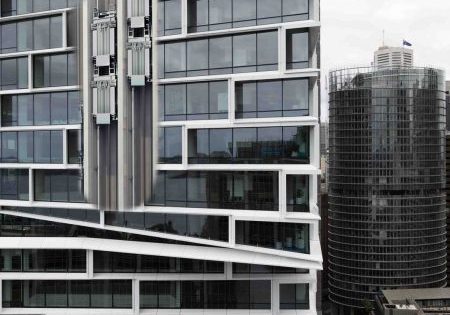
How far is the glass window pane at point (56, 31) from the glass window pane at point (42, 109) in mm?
3143

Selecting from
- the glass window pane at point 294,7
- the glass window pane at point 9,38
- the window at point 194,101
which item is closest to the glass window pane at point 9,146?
the glass window pane at point 9,38

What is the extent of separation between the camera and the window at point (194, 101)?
1192 inches

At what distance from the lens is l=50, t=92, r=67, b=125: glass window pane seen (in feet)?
108

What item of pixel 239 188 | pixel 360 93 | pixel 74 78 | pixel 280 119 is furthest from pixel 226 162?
pixel 360 93

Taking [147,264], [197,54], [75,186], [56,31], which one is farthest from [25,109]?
[147,264]

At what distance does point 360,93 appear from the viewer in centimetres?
9231

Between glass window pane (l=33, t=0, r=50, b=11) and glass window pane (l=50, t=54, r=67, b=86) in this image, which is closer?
glass window pane (l=50, t=54, r=67, b=86)

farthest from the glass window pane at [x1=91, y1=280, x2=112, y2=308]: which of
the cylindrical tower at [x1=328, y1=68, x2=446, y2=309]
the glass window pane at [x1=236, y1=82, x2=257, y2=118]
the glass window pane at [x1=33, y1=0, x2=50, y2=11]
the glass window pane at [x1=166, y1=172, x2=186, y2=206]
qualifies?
the cylindrical tower at [x1=328, y1=68, x2=446, y2=309]

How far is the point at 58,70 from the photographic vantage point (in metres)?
33.2

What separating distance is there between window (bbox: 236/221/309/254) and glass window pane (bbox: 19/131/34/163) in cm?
1371

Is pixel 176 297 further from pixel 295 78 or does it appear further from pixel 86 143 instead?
pixel 295 78

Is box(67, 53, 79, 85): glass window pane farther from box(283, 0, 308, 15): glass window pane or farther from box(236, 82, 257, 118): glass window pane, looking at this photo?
box(283, 0, 308, 15): glass window pane

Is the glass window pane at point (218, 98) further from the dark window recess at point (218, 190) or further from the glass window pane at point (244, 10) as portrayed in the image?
the glass window pane at point (244, 10)

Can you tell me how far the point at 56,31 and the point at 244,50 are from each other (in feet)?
38.6
